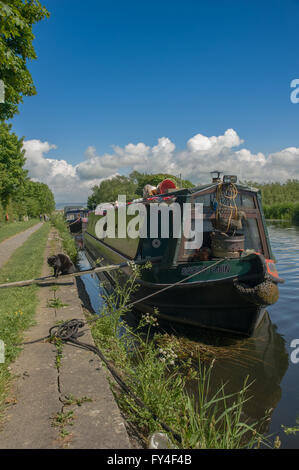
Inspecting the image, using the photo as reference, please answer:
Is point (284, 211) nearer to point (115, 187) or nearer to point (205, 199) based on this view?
point (205, 199)

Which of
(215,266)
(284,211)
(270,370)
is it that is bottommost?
(270,370)

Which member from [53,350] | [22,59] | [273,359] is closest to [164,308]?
[273,359]

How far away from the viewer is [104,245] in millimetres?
13078

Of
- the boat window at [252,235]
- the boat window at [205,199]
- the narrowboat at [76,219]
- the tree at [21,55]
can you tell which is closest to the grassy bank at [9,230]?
the narrowboat at [76,219]

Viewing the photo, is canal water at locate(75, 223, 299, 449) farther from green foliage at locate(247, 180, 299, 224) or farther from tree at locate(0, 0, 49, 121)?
green foliage at locate(247, 180, 299, 224)

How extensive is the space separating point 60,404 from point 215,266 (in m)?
3.34

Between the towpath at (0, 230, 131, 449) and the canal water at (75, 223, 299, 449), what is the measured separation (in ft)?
6.49

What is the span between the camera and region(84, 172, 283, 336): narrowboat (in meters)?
5.09

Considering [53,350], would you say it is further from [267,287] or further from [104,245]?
[104,245]

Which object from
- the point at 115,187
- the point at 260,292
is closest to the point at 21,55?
the point at 260,292

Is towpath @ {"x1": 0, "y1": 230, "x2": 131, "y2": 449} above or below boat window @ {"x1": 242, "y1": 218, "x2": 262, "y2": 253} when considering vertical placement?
below


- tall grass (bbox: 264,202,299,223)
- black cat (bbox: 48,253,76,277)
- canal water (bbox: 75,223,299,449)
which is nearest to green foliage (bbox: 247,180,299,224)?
tall grass (bbox: 264,202,299,223)

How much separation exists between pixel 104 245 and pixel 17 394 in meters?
10.3

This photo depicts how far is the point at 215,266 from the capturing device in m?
5.29
